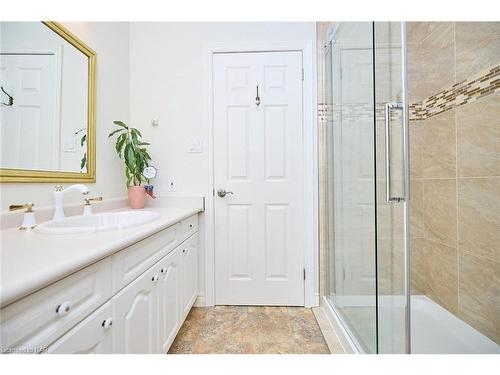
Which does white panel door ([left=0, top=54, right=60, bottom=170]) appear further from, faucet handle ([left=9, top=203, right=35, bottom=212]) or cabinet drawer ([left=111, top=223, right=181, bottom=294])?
cabinet drawer ([left=111, top=223, right=181, bottom=294])

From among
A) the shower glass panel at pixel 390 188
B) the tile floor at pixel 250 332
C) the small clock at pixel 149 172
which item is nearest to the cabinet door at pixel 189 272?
the tile floor at pixel 250 332

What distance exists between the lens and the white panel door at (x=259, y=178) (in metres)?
1.98

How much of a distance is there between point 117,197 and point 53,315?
55.1 inches

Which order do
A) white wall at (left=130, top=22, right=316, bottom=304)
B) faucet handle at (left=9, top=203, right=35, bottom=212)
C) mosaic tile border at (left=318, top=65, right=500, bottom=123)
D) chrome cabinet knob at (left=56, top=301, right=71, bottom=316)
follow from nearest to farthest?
chrome cabinet knob at (left=56, top=301, right=71, bottom=316) < faucet handle at (left=9, top=203, right=35, bottom=212) < mosaic tile border at (left=318, top=65, right=500, bottom=123) < white wall at (left=130, top=22, right=316, bottom=304)

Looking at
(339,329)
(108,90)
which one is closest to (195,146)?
(108,90)

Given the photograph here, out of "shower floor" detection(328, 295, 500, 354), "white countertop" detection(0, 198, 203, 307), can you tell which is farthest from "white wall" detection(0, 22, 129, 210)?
"shower floor" detection(328, 295, 500, 354)

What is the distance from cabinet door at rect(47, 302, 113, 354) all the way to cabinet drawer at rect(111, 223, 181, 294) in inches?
3.5

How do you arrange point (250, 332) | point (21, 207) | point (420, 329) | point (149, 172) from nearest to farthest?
1. point (21, 207)
2. point (420, 329)
3. point (250, 332)
4. point (149, 172)

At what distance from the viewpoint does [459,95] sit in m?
1.37

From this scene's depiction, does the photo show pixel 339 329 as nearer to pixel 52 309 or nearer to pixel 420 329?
pixel 420 329

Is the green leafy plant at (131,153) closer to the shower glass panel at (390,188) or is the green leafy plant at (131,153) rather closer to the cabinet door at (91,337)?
the cabinet door at (91,337)

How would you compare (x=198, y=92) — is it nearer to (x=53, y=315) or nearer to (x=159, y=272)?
(x=159, y=272)

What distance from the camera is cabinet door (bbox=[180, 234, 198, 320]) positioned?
1581 mm

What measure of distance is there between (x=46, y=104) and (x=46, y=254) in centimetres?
98
